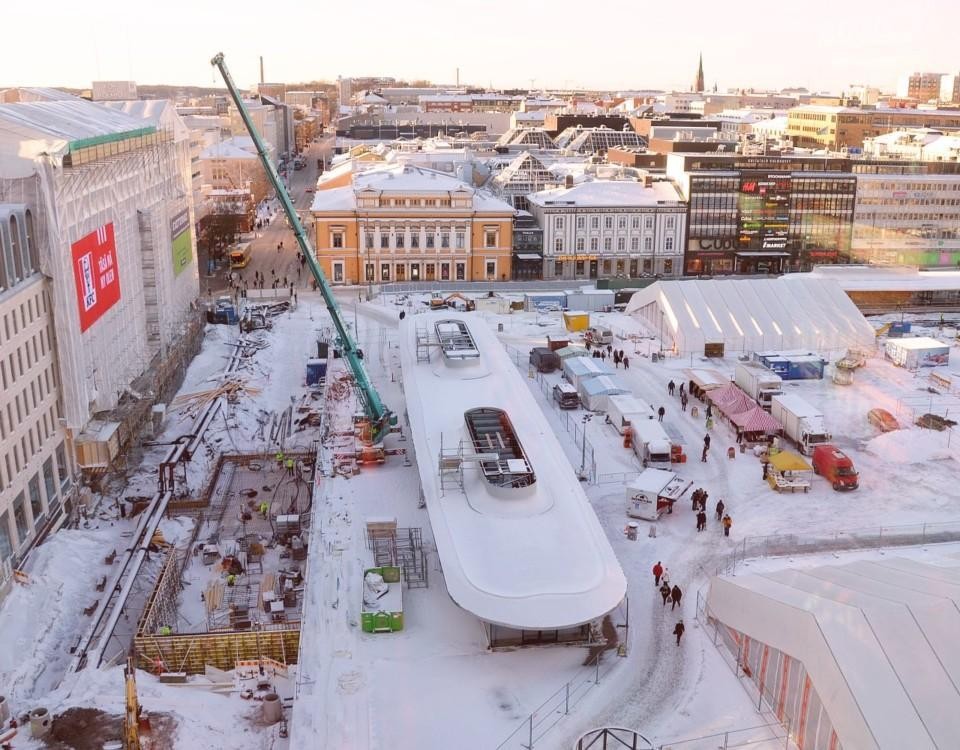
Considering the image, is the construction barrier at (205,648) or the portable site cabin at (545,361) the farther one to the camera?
the portable site cabin at (545,361)

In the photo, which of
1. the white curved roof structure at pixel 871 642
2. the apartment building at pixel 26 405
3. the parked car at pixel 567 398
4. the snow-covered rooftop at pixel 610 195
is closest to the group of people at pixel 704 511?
the white curved roof structure at pixel 871 642

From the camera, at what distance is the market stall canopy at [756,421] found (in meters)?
33.9

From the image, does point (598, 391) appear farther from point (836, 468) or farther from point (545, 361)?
point (836, 468)

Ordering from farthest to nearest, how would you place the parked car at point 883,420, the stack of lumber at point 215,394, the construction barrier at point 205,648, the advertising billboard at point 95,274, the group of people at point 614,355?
the group of people at point 614,355, the stack of lumber at point 215,394, the parked car at point 883,420, the advertising billboard at point 95,274, the construction barrier at point 205,648

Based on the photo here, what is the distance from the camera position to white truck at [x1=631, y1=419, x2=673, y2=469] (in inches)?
1235

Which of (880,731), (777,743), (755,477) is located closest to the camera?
(880,731)

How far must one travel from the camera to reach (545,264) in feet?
220

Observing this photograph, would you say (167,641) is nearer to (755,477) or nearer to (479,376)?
(479,376)

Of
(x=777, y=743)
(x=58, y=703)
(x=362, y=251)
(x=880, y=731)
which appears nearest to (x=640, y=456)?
(x=777, y=743)

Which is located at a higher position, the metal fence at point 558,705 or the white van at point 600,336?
the white van at point 600,336

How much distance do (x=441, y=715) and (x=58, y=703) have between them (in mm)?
8148

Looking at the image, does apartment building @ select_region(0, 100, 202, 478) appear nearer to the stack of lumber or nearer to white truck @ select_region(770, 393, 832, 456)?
the stack of lumber

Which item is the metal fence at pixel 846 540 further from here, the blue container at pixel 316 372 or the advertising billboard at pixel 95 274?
the blue container at pixel 316 372

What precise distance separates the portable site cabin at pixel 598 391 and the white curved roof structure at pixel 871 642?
17.0 metres
